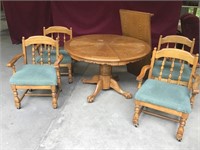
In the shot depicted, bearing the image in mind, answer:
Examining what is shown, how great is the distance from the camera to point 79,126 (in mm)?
2291

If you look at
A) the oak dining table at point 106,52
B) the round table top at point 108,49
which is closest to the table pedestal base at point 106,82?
the oak dining table at point 106,52

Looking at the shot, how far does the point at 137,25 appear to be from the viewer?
9.84 feet

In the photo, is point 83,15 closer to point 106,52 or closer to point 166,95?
point 106,52

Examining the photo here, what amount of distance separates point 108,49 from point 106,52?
0.11 m

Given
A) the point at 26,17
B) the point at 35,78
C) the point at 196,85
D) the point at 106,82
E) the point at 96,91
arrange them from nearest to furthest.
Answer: the point at 196,85 → the point at 35,78 → the point at 96,91 → the point at 106,82 → the point at 26,17

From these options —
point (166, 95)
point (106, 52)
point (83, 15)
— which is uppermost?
point (83, 15)

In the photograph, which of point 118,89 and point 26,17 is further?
point 26,17

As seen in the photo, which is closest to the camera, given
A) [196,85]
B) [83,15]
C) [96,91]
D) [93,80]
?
[196,85]

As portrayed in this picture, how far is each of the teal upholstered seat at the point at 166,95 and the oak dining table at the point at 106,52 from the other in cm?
41

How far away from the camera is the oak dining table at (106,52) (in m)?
2.41

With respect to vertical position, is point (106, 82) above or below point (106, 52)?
below

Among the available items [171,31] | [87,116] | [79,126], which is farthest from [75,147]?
[171,31]

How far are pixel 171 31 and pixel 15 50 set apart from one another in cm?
341

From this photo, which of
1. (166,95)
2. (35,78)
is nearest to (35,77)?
(35,78)
